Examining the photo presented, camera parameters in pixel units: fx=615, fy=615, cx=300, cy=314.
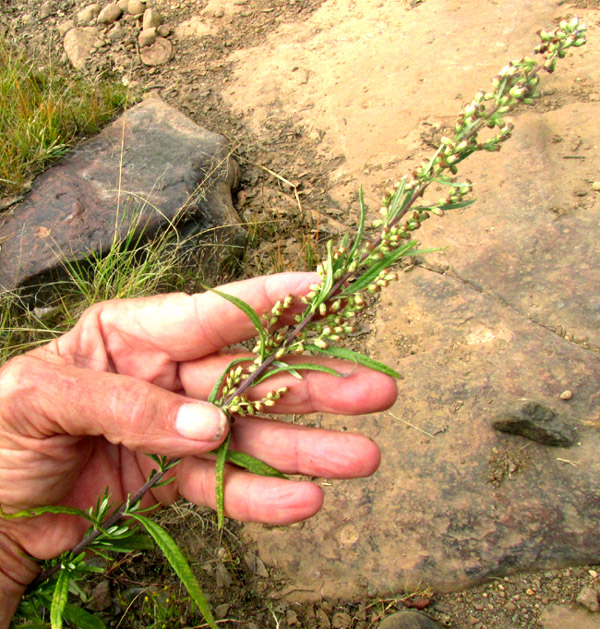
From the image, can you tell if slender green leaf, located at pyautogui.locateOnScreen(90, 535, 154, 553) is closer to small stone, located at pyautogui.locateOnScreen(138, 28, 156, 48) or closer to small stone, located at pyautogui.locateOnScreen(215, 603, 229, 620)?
small stone, located at pyautogui.locateOnScreen(215, 603, 229, 620)

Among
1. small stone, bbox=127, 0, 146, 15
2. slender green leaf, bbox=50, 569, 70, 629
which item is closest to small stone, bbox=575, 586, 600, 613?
slender green leaf, bbox=50, 569, 70, 629

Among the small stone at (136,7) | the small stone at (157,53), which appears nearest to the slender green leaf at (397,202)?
the small stone at (157,53)

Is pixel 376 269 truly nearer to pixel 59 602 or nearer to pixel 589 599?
pixel 59 602

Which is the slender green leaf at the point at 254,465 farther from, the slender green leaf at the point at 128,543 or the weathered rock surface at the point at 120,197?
the weathered rock surface at the point at 120,197

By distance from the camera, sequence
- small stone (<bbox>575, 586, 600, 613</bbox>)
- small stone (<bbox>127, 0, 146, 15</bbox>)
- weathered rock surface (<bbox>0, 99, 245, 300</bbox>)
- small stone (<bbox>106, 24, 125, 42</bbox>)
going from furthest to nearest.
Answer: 1. small stone (<bbox>127, 0, 146, 15</bbox>)
2. small stone (<bbox>106, 24, 125, 42</bbox>)
3. weathered rock surface (<bbox>0, 99, 245, 300</bbox>)
4. small stone (<bbox>575, 586, 600, 613</bbox>)

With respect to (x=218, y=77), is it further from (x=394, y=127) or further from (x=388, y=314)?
(x=388, y=314)

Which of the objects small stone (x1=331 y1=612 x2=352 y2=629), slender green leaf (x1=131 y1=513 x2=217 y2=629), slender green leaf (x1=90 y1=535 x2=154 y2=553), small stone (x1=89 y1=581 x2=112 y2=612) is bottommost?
small stone (x1=331 y1=612 x2=352 y2=629)
